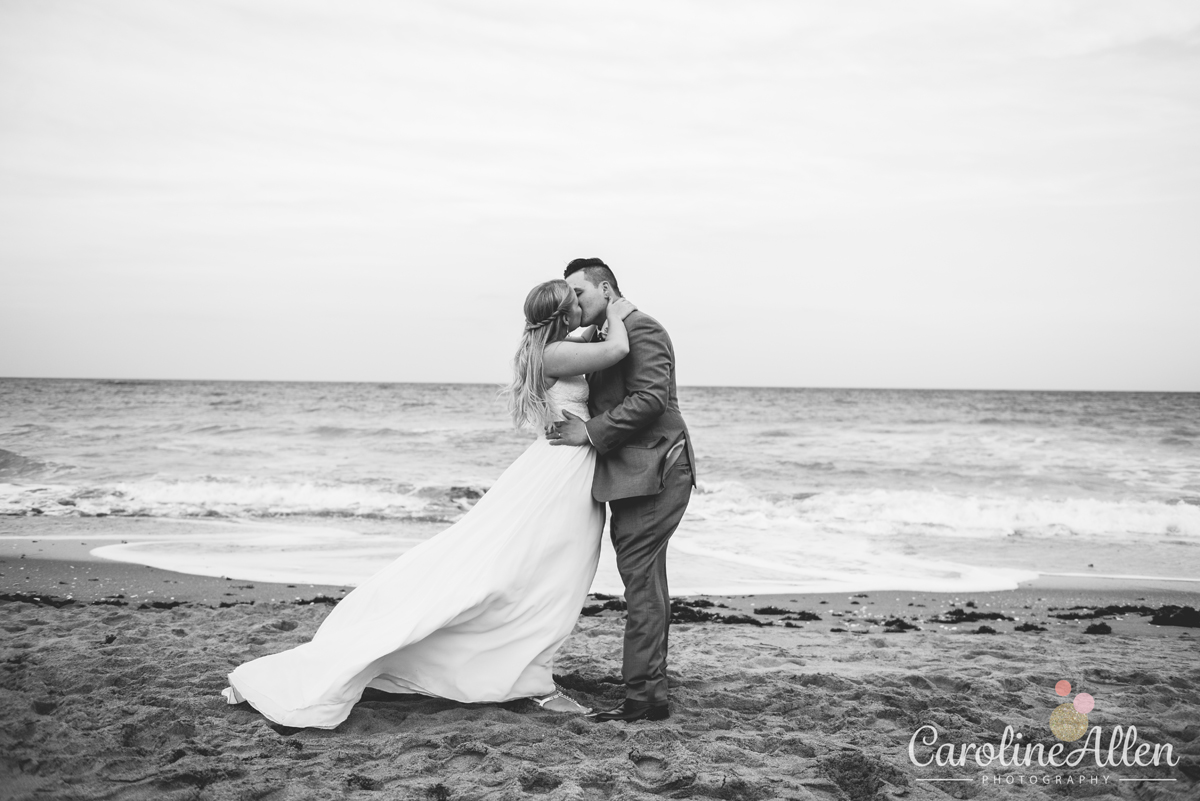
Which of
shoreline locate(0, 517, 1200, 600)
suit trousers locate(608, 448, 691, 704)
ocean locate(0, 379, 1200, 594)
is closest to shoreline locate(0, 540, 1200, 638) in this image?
shoreline locate(0, 517, 1200, 600)

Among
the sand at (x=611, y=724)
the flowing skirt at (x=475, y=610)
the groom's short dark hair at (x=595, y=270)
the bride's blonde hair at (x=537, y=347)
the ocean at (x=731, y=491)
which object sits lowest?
the ocean at (x=731, y=491)

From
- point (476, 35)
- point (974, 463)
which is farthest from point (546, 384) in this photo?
point (974, 463)

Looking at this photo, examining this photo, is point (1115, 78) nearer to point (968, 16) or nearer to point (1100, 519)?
point (968, 16)

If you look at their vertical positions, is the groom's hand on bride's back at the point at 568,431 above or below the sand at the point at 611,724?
above

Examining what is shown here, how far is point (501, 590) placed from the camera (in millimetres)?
3293

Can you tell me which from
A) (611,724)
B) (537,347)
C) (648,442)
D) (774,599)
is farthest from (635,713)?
(774,599)

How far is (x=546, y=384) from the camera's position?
3.55 m

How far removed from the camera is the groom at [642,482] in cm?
338

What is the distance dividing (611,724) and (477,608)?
30.7 inches

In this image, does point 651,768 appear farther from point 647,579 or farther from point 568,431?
point 568,431

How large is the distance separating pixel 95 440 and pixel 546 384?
20.3 metres

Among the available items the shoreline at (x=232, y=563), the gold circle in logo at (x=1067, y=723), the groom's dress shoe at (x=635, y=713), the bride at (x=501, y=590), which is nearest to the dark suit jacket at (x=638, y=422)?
the bride at (x=501, y=590)

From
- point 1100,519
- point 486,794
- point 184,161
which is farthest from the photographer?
point 184,161

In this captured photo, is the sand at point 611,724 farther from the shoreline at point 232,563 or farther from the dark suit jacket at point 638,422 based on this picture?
the dark suit jacket at point 638,422
